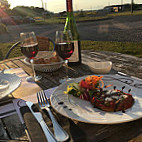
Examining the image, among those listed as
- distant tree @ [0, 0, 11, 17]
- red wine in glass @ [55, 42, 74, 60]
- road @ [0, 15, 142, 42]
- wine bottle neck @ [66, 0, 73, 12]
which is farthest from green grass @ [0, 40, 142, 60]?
distant tree @ [0, 0, 11, 17]

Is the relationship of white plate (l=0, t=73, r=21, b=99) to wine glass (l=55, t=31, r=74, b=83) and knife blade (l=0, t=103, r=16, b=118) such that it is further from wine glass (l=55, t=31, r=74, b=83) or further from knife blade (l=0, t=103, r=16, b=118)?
wine glass (l=55, t=31, r=74, b=83)

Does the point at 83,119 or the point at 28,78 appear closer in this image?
the point at 83,119

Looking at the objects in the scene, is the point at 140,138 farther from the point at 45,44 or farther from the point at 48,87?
the point at 45,44

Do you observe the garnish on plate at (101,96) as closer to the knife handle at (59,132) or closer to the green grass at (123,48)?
the knife handle at (59,132)

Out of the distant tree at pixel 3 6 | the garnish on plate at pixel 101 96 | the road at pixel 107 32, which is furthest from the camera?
the distant tree at pixel 3 6

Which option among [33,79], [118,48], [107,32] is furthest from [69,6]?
[107,32]

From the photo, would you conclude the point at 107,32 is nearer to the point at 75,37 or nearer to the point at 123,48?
the point at 123,48

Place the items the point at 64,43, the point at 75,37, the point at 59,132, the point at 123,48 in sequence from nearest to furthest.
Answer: the point at 59,132 < the point at 64,43 < the point at 75,37 < the point at 123,48

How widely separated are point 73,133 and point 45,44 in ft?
7.82

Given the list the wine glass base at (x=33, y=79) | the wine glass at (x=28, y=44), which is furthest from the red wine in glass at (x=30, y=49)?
the wine glass base at (x=33, y=79)

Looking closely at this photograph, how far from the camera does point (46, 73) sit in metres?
1.57

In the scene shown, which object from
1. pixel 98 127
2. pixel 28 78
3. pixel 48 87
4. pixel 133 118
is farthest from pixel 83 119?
pixel 28 78

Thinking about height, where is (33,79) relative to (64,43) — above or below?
below

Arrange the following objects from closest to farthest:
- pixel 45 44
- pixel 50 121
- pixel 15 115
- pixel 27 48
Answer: pixel 50 121 → pixel 15 115 → pixel 27 48 → pixel 45 44
